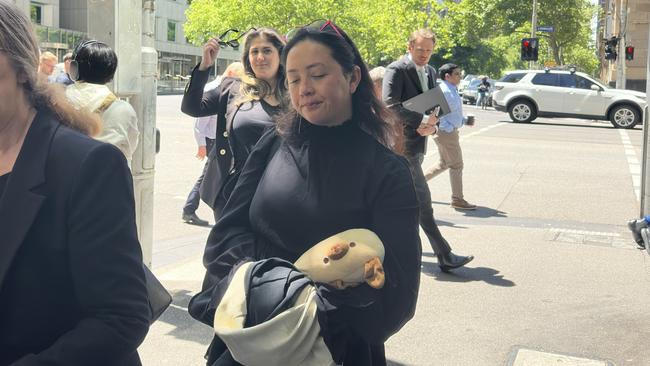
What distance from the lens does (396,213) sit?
222 centimetres

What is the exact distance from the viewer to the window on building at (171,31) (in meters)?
73.3

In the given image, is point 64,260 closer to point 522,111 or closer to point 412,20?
point 522,111

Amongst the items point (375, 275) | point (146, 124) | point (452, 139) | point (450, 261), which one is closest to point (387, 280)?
point (375, 275)

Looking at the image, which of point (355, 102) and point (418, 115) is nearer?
point (355, 102)

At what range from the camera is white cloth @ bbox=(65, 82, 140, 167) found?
4.86 m

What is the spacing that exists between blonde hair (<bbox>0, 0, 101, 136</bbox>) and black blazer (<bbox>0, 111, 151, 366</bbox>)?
137mm

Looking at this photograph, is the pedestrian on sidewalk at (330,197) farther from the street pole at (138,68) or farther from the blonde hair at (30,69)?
the street pole at (138,68)

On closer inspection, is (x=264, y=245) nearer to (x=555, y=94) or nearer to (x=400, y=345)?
(x=400, y=345)

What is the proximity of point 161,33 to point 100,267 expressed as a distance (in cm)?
7172

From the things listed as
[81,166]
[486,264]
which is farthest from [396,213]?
[486,264]

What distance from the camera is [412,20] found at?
56094 millimetres

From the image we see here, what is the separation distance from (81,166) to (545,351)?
12.7 ft

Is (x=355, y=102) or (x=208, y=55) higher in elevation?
(x=208, y=55)

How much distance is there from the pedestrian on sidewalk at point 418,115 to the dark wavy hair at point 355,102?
13.9 feet
